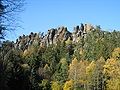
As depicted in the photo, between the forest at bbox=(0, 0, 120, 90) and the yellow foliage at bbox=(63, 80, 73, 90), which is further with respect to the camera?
the yellow foliage at bbox=(63, 80, 73, 90)

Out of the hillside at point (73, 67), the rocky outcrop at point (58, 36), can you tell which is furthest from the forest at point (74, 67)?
the rocky outcrop at point (58, 36)

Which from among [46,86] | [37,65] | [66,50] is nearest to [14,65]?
[46,86]

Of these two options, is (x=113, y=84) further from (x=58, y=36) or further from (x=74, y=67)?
(x=58, y=36)

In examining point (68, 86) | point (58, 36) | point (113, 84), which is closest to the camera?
point (113, 84)

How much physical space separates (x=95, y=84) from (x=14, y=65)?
3794cm

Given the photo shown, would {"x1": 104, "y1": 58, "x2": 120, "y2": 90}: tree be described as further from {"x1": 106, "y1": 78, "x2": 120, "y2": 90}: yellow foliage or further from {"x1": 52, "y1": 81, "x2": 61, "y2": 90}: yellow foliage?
{"x1": 52, "y1": 81, "x2": 61, "y2": 90}: yellow foliage

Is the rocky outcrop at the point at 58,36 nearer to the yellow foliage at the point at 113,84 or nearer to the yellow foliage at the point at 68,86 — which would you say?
the yellow foliage at the point at 68,86

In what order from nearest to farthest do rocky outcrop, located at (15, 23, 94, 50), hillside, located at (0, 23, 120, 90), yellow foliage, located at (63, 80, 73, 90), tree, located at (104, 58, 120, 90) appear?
hillside, located at (0, 23, 120, 90) < tree, located at (104, 58, 120, 90) < yellow foliage, located at (63, 80, 73, 90) < rocky outcrop, located at (15, 23, 94, 50)

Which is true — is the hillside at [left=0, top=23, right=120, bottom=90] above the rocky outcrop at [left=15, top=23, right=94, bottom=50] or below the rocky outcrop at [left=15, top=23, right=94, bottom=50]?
below

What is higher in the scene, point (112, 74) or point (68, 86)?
point (112, 74)

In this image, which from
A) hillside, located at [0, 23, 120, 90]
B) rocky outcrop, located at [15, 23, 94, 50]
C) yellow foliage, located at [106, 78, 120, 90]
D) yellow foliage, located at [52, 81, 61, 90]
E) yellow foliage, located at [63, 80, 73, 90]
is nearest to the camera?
hillside, located at [0, 23, 120, 90]

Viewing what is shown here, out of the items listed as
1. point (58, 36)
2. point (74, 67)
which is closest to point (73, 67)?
point (74, 67)

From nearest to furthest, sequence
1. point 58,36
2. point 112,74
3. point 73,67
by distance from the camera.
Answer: point 112,74
point 73,67
point 58,36

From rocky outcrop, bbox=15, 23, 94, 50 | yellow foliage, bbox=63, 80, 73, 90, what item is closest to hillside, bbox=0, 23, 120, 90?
yellow foliage, bbox=63, 80, 73, 90
